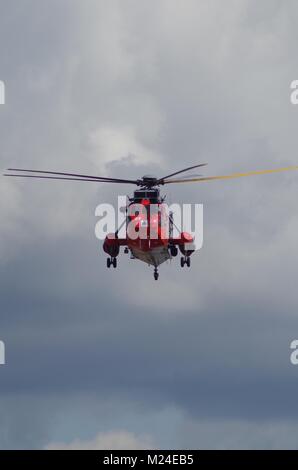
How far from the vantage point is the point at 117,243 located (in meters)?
90.5
